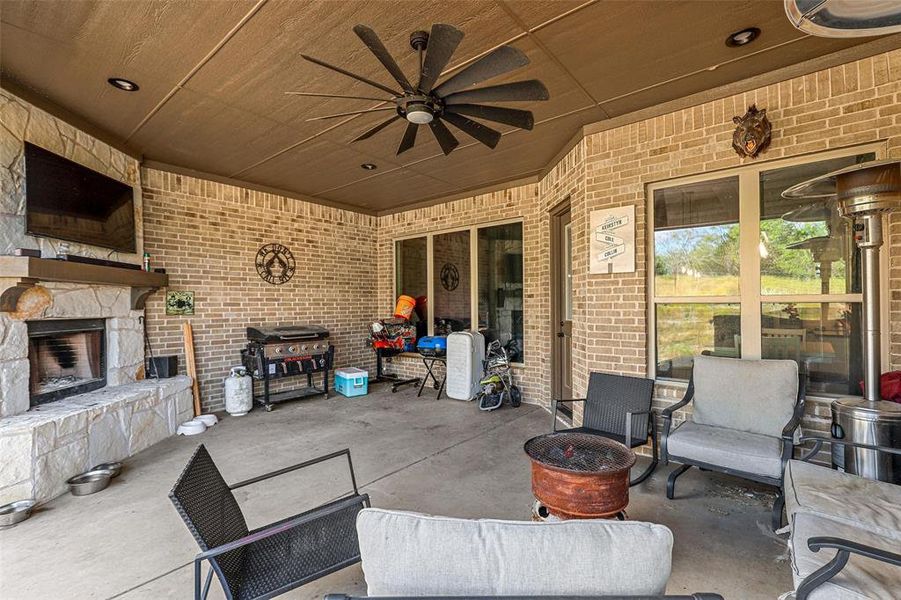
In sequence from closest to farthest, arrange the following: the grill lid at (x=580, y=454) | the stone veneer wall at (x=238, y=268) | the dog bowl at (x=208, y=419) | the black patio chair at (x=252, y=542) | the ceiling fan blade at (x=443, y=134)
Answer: the black patio chair at (x=252, y=542) → the grill lid at (x=580, y=454) → the ceiling fan blade at (x=443, y=134) → the dog bowl at (x=208, y=419) → the stone veneer wall at (x=238, y=268)

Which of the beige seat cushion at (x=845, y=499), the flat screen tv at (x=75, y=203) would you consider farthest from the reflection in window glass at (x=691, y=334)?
the flat screen tv at (x=75, y=203)

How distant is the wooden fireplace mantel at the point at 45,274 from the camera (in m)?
2.99

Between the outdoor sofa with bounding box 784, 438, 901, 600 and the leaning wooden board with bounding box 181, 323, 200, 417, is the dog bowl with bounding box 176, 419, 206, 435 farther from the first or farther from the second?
the outdoor sofa with bounding box 784, 438, 901, 600

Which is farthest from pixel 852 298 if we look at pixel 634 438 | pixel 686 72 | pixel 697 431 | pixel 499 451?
pixel 499 451

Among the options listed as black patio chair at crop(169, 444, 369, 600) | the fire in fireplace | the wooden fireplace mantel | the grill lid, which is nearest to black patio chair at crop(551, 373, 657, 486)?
the grill lid

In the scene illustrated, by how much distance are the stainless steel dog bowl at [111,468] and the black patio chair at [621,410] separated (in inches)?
140

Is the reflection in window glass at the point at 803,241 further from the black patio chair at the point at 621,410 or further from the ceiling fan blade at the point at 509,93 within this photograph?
the ceiling fan blade at the point at 509,93

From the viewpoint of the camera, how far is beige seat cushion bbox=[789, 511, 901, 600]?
1.40 meters

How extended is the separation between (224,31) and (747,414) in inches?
175

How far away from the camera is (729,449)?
8.93 feet

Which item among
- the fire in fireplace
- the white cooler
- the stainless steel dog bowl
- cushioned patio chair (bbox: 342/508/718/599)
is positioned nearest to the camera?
cushioned patio chair (bbox: 342/508/718/599)

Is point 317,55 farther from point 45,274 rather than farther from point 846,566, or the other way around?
point 846,566

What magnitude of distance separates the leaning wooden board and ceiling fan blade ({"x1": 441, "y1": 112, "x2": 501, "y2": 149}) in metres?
4.34

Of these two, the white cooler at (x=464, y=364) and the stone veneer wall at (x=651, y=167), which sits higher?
the stone veneer wall at (x=651, y=167)
